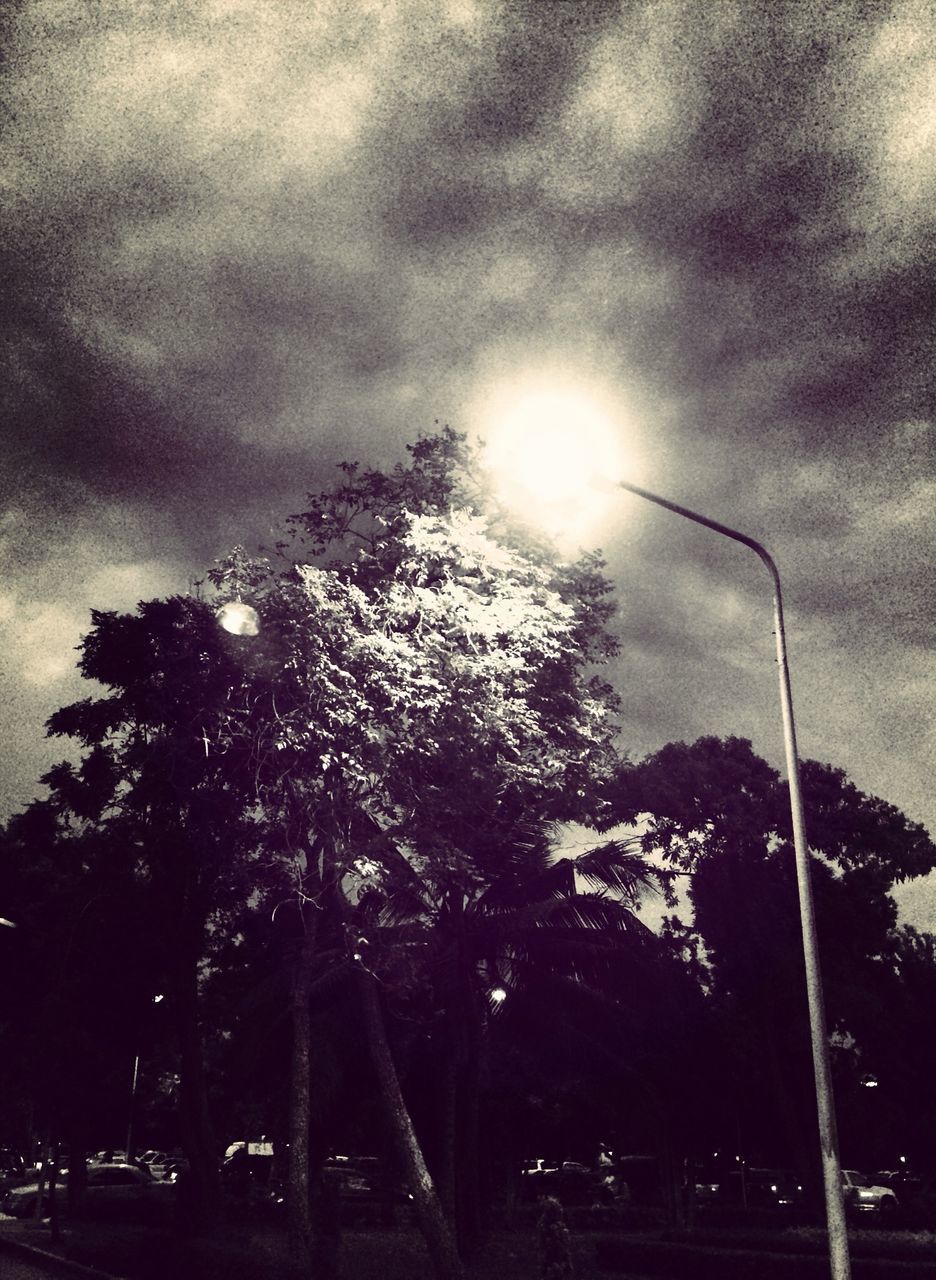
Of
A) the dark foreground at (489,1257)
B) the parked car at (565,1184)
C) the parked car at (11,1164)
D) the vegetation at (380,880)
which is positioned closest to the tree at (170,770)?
the vegetation at (380,880)

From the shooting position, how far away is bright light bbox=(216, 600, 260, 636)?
16.8m

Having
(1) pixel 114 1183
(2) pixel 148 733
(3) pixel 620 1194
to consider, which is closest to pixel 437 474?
(2) pixel 148 733

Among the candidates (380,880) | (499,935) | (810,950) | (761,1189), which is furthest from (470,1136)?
(761,1189)

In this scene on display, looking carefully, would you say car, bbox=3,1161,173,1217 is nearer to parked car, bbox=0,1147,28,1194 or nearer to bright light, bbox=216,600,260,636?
bright light, bbox=216,600,260,636

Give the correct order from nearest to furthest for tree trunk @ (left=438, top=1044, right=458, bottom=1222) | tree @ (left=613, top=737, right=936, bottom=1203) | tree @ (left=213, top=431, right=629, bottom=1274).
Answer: tree @ (left=213, top=431, right=629, bottom=1274) → tree trunk @ (left=438, top=1044, right=458, bottom=1222) → tree @ (left=613, top=737, right=936, bottom=1203)

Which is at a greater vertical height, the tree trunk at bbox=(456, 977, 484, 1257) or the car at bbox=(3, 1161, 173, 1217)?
the tree trunk at bbox=(456, 977, 484, 1257)

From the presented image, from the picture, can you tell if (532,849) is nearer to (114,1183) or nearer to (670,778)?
(670,778)

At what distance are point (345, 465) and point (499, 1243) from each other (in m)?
22.7

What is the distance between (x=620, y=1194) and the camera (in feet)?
204

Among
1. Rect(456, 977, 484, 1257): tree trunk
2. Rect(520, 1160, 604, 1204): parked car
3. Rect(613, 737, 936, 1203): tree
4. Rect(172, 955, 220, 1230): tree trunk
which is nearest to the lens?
Rect(456, 977, 484, 1257): tree trunk

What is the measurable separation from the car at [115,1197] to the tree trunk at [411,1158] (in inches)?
508

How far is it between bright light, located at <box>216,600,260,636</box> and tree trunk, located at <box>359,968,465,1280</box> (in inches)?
256

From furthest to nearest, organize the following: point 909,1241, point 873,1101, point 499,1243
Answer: point 873,1101, point 499,1243, point 909,1241

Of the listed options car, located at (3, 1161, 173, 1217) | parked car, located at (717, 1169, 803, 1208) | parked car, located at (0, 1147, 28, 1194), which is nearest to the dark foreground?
car, located at (3, 1161, 173, 1217)
